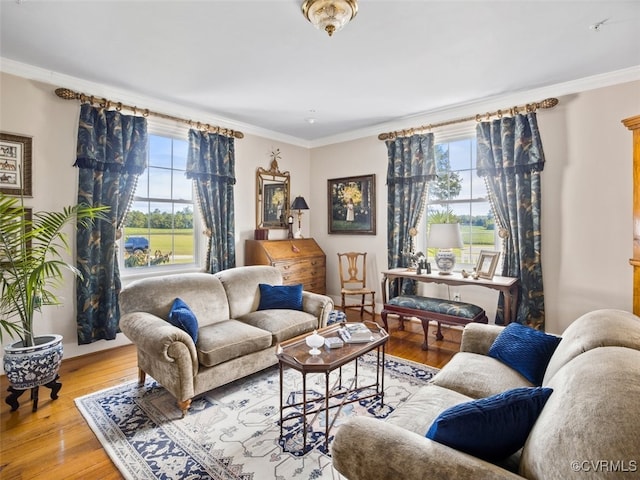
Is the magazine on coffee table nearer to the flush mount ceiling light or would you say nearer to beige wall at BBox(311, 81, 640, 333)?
the flush mount ceiling light

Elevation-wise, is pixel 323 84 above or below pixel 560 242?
above

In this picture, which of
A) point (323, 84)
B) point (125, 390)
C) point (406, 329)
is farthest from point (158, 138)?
point (406, 329)

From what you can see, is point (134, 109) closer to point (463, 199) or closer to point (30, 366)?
point (30, 366)

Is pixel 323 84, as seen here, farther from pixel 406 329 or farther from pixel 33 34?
pixel 406 329

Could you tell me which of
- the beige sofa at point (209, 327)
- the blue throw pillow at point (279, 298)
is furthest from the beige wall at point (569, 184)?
the blue throw pillow at point (279, 298)

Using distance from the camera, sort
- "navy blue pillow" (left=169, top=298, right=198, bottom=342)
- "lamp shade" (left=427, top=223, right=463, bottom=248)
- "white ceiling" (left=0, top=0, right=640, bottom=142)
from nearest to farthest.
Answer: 1. "white ceiling" (left=0, top=0, right=640, bottom=142)
2. "navy blue pillow" (left=169, top=298, right=198, bottom=342)
3. "lamp shade" (left=427, top=223, right=463, bottom=248)

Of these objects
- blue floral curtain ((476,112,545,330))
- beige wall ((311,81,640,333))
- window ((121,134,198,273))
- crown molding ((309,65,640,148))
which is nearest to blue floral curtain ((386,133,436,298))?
crown molding ((309,65,640,148))

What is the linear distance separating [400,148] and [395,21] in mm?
2283

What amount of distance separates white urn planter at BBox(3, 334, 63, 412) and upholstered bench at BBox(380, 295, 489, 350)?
3.08 metres

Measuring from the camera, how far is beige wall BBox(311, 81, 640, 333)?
10.3 ft

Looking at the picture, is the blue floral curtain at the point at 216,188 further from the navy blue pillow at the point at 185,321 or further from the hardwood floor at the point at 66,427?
the navy blue pillow at the point at 185,321

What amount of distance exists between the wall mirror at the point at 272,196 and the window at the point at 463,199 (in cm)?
221

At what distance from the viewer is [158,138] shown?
3982 millimetres

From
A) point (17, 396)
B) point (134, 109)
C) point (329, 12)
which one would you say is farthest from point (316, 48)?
point (17, 396)
